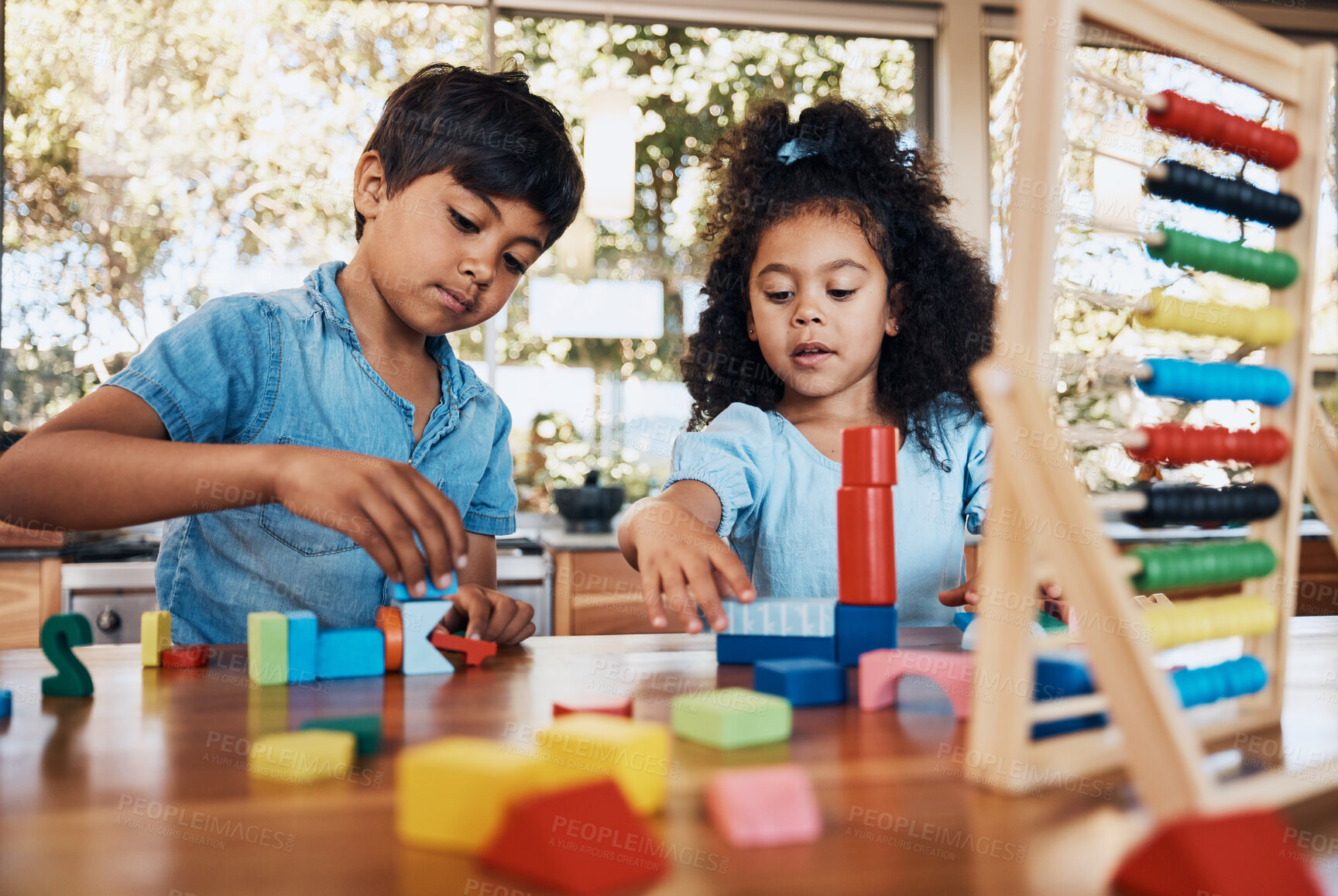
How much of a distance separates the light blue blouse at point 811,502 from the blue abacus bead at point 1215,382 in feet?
2.33

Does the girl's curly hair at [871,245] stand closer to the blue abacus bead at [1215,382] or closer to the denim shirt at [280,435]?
the denim shirt at [280,435]

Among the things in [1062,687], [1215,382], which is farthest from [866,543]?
[1215,382]

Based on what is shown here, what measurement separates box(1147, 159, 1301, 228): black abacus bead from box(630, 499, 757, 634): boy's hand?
1.51 ft

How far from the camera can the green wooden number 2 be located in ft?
2.49

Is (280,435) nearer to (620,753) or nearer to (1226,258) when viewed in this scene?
(620,753)

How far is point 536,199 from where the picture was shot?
1328 mm

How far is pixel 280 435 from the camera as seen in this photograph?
132 centimetres

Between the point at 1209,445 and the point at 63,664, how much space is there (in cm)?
86

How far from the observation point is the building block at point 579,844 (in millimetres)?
388

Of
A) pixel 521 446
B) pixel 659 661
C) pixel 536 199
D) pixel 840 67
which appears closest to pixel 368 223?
pixel 536 199

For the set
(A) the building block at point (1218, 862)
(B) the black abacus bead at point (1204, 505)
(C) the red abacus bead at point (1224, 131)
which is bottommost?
(A) the building block at point (1218, 862)
